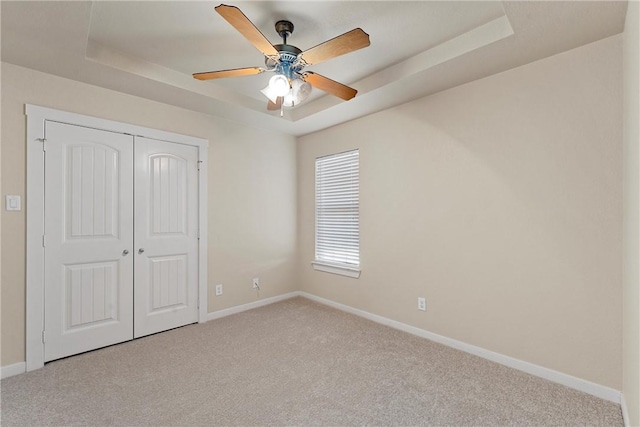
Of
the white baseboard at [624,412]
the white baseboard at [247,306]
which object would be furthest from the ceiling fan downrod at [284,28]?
the white baseboard at [624,412]

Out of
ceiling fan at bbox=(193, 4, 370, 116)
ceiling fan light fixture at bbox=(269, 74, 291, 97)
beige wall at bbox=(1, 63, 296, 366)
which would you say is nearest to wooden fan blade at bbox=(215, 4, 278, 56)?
ceiling fan at bbox=(193, 4, 370, 116)

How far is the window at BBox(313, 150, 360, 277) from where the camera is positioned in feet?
12.3

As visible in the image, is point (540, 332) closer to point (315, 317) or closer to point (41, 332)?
point (315, 317)

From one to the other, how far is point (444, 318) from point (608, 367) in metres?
1.13

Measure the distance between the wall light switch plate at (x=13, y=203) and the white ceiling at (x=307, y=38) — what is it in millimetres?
1075

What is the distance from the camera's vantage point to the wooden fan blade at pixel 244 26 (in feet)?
4.93

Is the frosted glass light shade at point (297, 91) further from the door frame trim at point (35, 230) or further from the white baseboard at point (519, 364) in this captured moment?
the white baseboard at point (519, 364)

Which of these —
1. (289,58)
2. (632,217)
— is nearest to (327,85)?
(289,58)

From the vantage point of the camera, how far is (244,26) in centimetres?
166

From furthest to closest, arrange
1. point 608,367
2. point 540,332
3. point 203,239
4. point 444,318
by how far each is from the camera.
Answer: point 203,239 < point 444,318 < point 540,332 < point 608,367

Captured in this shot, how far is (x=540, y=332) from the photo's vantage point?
2.26 metres

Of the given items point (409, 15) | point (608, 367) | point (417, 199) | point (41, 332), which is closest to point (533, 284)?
point (608, 367)

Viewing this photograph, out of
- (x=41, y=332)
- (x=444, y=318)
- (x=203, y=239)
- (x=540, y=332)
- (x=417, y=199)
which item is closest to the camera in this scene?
(x=540, y=332)

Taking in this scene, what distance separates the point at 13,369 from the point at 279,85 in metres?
3.02
